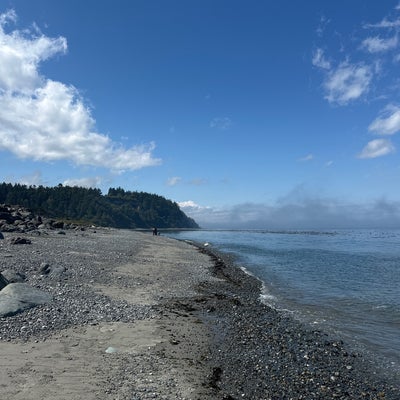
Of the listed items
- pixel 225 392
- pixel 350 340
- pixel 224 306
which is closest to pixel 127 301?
pixel 224 306

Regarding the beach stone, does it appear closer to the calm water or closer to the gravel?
the gravel

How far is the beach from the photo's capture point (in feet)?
34.1

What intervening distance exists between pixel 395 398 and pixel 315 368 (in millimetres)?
2585

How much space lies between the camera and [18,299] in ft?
50.5

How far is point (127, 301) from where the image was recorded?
1978cm

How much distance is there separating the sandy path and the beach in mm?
31

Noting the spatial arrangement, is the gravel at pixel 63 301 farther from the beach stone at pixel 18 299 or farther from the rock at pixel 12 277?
the rock at pixel 12 277

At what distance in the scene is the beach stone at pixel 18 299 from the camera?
48.3 ft

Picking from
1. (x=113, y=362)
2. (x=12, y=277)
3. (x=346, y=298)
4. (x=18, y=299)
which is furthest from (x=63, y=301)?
(x=346, y=298)

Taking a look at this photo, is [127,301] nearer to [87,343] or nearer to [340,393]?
[87,343]

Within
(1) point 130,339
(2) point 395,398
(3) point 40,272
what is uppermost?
(3) point 40,272

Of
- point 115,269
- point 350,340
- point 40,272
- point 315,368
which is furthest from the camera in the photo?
point 115,269

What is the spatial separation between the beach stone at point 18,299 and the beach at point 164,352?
1.08 feet

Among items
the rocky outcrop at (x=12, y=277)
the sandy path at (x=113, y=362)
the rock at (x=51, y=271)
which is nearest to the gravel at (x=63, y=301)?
the rock at (x=51, y=271)
